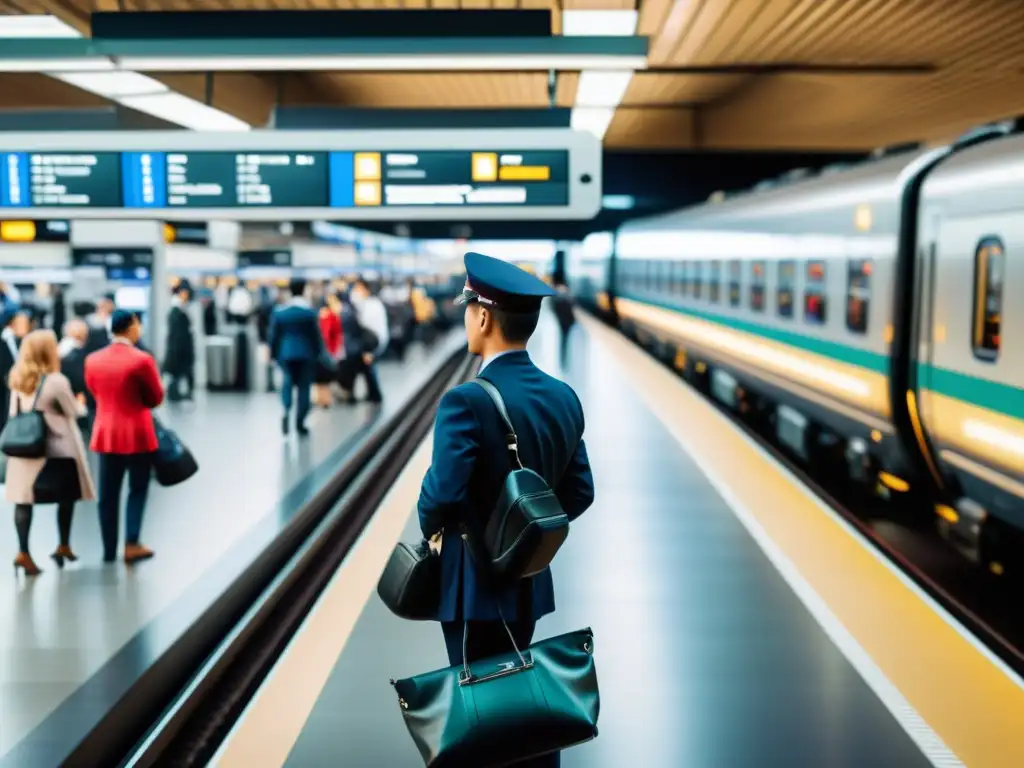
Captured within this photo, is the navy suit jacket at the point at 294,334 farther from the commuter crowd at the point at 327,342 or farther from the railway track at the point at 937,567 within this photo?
the railway track at the point at 937,567

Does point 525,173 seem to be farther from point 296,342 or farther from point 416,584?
point 416,584

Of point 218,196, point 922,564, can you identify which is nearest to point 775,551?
point 922,564

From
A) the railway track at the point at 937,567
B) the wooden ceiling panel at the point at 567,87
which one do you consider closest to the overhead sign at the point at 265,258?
the wooden ceiling panel at the point at 567,87

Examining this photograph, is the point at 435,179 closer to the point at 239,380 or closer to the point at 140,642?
the point at 140,642

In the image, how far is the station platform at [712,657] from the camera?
4.52 meters

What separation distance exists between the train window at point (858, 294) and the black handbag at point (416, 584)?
719 cm

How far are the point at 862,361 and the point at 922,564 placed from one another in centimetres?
191

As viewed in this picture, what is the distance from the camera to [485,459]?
3178mm

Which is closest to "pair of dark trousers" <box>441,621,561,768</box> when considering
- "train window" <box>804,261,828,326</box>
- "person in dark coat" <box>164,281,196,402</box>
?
"train window" <box>804,261,828,326</box>

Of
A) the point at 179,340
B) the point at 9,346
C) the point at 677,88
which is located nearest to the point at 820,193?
the point at 677,88

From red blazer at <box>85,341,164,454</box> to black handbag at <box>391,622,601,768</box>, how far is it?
4151 mm

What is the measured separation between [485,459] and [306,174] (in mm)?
5541

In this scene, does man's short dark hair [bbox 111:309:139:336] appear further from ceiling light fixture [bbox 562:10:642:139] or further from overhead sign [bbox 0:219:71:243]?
overhead sign [bbox 0:219:71:243]

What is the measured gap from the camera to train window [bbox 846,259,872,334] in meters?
9.73
